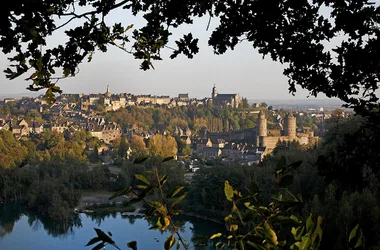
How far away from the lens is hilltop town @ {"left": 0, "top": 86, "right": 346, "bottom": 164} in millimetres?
29781

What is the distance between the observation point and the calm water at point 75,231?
35.3ft

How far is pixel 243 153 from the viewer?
90.0 feet

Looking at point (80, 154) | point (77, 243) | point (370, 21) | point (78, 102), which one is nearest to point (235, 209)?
point (370, 21)

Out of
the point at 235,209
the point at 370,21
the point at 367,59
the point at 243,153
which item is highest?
the point at 370,21

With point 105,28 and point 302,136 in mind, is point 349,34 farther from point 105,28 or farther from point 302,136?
point 302,136

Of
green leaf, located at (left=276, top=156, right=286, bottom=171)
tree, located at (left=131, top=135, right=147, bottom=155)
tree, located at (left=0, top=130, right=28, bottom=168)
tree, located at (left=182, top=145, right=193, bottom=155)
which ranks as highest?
green leaf, located at (left=276, top=156, right=286, bottom=171)

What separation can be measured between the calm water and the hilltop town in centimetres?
953

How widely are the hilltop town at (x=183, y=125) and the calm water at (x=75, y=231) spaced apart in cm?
953

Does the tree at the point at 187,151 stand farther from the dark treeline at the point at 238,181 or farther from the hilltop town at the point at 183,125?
the dark treeline at the point at 238,181

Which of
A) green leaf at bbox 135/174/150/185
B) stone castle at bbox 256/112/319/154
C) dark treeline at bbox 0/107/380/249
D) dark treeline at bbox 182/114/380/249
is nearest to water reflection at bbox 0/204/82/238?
dark treeline at bbox 0/107/380/249

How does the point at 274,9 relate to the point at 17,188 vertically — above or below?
above

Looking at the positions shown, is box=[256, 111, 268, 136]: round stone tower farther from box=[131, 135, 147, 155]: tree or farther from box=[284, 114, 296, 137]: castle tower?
box=[131, 135, 147, 155]: tree

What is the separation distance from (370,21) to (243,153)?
2593 centimetres

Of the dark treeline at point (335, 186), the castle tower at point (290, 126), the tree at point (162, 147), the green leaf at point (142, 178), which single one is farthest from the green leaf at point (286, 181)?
the castle tower at point (290, 126)
